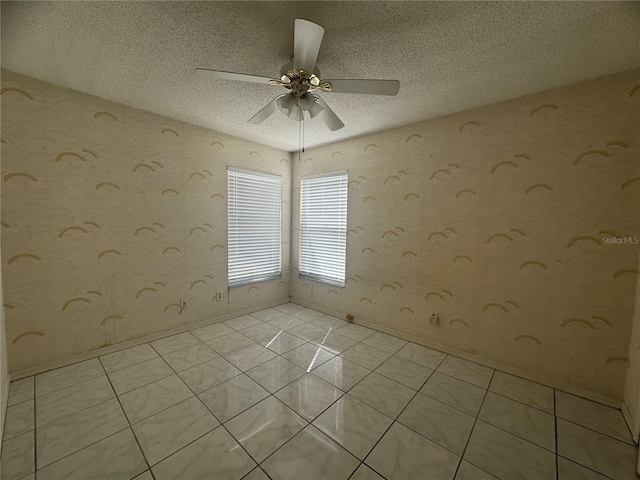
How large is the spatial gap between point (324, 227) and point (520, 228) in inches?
85.9

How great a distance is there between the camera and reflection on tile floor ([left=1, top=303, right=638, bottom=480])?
1.29 meters

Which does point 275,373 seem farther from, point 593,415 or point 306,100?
point 593,415

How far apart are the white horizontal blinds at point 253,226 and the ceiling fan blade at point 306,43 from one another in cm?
205

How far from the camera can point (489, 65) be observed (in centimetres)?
169

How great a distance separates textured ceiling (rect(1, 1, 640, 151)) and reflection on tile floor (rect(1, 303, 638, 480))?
2383mm

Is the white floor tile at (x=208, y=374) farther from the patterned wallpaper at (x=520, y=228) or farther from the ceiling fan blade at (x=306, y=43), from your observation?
the ceiling fan blade at (x=306, y=43)

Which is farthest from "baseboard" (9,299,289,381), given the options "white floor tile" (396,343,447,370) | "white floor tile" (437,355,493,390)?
"white floor tile" (437,355,493,390)

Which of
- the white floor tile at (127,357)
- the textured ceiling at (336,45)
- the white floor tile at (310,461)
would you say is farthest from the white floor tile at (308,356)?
the textured ceiling at (336,45)

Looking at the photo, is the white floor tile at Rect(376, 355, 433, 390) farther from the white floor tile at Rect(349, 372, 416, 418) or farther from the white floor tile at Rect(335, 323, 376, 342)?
the white floor tile at Rect(335, 323, 376, 342)

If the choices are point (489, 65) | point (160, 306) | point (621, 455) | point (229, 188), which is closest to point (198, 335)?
point (160, 306)

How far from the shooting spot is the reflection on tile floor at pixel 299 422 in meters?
1.29

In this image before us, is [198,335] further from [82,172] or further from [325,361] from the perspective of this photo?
[82,172]

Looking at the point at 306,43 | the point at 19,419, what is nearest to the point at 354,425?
the point at 19,419

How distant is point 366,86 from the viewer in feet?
4.95
